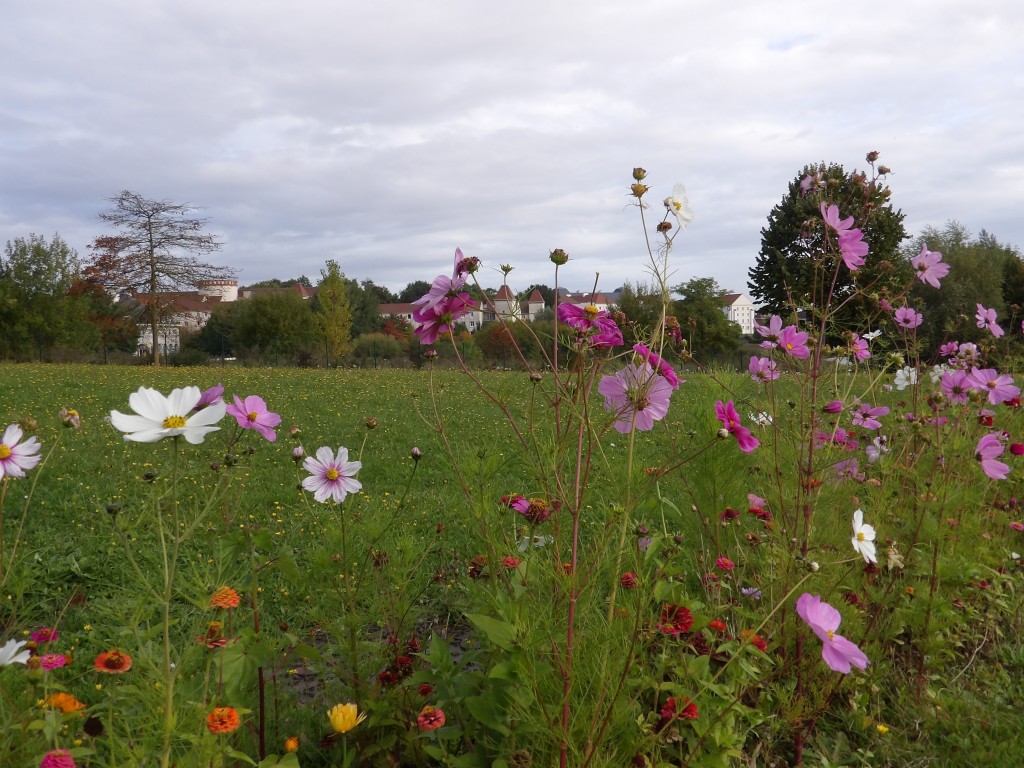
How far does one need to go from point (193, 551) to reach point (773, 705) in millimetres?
2461

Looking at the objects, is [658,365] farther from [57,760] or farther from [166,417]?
[57,760]

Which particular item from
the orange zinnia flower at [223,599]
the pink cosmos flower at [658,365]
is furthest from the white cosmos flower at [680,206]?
the orange zinnia flower at [223,599]

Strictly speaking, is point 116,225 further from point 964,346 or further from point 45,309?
point 964,346

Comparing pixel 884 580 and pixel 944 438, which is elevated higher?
pixel 944 438

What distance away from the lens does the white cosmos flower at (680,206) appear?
1358mm

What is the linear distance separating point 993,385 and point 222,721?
2.96m

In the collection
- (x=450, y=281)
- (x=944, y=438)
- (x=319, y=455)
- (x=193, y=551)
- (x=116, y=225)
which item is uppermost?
(x=116, y=225)

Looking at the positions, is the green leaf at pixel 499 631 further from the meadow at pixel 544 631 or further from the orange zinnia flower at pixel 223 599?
the orange zinnia flower at pixel 223 599

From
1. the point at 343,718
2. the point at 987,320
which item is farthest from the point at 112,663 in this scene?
the point at 987,320

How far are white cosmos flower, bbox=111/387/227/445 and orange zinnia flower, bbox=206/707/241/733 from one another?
39 cm

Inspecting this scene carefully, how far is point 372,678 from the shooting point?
1.70m

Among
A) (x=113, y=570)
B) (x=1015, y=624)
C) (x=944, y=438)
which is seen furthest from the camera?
(x=113, y=570)

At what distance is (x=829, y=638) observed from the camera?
104 centimetres

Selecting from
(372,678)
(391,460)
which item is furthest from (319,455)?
(391,460)
